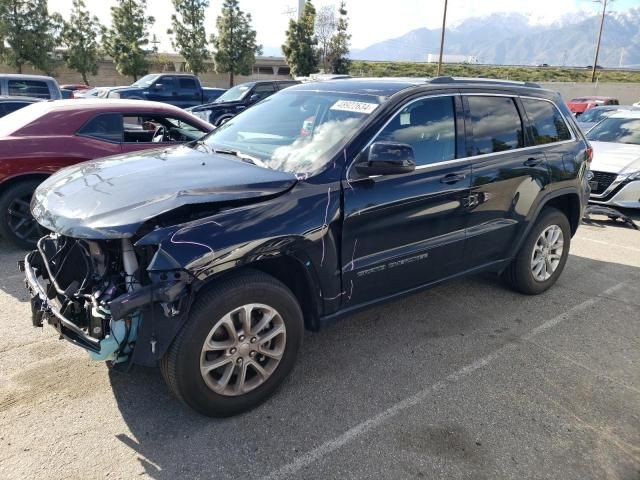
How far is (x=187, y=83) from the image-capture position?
18781 millimetres

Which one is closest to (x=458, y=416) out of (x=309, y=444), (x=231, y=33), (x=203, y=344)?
(x=309, y=444)

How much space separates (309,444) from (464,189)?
2.15 metres

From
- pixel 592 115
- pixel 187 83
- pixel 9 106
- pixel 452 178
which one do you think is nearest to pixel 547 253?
pixel 452 178

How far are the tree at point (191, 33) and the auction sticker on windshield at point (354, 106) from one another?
37669mm

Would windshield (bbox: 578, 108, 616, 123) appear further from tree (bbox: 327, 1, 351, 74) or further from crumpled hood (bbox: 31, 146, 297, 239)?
tree (bbox: 327, 1, 351, 74)

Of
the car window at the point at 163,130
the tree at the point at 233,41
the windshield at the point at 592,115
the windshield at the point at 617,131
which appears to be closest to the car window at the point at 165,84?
the car window at the point at 163,130

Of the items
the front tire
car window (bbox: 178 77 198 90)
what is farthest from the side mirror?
car window (bbox: 178 77 198 90)

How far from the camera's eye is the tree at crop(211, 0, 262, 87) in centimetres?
Answer: 3812

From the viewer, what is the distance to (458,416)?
302 centimetres

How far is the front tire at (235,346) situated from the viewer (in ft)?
8.64

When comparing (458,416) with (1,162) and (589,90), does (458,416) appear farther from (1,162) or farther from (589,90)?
(589,90)

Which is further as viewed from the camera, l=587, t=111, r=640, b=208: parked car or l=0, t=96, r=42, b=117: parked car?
l=0, t=96, r=42, b=117: parked car

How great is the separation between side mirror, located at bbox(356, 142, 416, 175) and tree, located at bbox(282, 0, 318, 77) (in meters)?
39.3

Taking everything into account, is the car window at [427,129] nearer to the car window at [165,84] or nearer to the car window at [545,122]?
the car window at [545,122]
